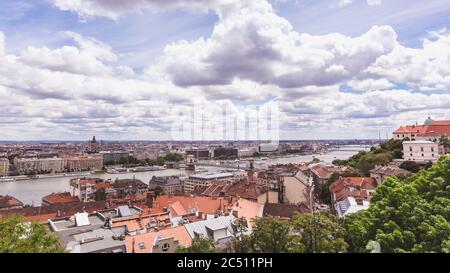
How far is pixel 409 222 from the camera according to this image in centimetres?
264

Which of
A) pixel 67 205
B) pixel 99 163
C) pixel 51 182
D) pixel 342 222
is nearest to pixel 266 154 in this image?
pixel 99 163

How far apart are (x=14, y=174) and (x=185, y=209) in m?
14.3

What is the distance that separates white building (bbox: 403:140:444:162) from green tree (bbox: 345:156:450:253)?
973cm

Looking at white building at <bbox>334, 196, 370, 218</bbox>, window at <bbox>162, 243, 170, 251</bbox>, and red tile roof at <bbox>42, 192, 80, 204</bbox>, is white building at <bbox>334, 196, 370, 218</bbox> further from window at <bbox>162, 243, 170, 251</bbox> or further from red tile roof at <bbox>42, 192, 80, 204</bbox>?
red tile roof at <bbox>42, 192, 80, 204</bbox>

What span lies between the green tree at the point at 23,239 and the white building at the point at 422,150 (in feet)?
41.1

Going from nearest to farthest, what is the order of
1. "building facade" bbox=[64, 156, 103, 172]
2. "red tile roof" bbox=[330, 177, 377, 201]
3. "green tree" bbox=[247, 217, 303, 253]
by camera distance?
1. "green tree" bbox=[247, 217, 303, 253]
2. "red tile roof" bbox=[330, 177, 377, 201]
3. "building facade" bbox=[64, 156, 103, 172]

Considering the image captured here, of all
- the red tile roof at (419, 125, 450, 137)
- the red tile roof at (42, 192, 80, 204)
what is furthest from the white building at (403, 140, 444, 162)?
the red tile roof at (42, 192, 80, 204)

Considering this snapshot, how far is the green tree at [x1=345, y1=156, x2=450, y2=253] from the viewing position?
2240 mm

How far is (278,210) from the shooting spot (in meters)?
7.44

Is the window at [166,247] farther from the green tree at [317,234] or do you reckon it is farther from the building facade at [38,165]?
the building facade at [38,165]

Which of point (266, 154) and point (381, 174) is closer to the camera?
point (381, 174)

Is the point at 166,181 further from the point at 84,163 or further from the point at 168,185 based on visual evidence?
the point at 84,163
